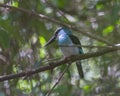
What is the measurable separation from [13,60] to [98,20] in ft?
6.17

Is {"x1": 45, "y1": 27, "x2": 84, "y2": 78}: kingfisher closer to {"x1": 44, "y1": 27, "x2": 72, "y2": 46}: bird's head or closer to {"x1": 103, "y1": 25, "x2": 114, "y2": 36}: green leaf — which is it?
{"x1": 44, "y1": 27, "x2": 72, "y2": 46}: bird's head

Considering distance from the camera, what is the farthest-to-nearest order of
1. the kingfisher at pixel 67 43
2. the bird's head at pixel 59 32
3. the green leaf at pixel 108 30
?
the green leaf at pixel 108 30, the kingfisher at pixel 67 43, the bird's head at pixel 59 32

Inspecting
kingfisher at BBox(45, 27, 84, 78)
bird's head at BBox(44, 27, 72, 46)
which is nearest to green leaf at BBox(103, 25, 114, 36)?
bird's head at BBox(44, 27, 72, 46)

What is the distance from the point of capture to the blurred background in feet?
10.4

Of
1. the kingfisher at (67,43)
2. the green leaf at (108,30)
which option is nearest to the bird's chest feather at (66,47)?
the kingfisher at (67,43)

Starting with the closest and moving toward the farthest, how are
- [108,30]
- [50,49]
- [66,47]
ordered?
[66,47], [50,49], [108,30]

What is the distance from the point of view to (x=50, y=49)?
3912 mm

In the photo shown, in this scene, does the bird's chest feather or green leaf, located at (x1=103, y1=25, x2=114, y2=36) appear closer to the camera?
the bird's chest feather

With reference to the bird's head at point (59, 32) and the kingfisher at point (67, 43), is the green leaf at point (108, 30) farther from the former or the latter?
the kingfisher at point (67, 43)

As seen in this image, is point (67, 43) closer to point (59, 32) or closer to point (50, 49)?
point (59, 32)

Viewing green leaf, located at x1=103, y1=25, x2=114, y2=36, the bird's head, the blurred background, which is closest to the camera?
the blurred background

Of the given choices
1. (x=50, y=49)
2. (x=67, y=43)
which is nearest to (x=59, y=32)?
(x=67, y=43)

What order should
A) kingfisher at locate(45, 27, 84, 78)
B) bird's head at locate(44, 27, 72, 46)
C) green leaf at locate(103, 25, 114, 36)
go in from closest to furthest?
bird's head at locate(44, 27, 72, 46) → kingfisher at locate(45, 27, 84, 78) → green leaf at locate(103, 25, 114, 36)

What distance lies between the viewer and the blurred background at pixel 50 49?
3162 millimetres
